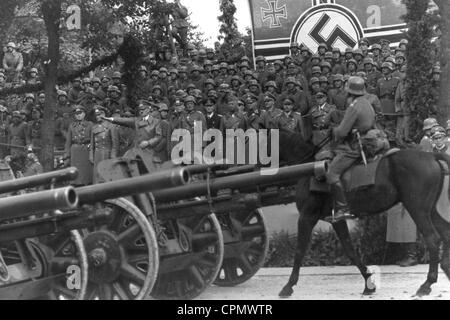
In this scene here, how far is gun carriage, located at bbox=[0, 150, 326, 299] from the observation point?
6.23 meters

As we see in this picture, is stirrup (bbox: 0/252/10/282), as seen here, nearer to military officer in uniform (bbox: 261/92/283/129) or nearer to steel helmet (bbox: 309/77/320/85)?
military officer in uniform (bbox: 261/92/283/129)

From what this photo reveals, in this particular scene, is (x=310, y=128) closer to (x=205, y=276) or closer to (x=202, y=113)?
(x=202, y=113)

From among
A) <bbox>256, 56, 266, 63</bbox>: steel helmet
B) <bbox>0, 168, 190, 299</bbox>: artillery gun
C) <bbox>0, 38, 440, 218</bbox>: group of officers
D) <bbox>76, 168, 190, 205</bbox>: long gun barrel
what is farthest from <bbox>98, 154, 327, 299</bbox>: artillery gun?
<bbox>256, 56, 266, 63</bbox>: steel helmet

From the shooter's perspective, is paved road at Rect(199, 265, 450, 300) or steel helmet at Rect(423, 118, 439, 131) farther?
steel helmet at Rect(423, 118, 439, 131)

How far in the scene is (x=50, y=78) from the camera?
12938 millimetres

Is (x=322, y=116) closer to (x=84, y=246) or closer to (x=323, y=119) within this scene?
(x=323, y=119)

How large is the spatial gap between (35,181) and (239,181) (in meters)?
2.28

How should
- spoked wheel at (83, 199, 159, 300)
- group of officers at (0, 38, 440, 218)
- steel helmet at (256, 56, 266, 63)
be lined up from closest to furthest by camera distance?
spoked wheel at (83, 199, 159, 300) < group of officers at (0, 38, 440, 218) < steel helmet at (256, 56, 266, 63)

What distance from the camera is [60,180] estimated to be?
21.8 feet

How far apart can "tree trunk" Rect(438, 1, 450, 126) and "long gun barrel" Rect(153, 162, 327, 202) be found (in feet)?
16.6

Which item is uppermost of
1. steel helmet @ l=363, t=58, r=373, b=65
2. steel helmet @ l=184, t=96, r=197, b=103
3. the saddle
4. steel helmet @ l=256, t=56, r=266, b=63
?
steel helmet @ l=256, t=56, r=266, b=63

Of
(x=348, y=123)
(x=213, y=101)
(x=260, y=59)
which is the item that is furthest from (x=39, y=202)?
(x=260, y=59)

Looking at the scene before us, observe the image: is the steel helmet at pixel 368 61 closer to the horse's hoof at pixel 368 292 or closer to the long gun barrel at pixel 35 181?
the horse's hoof at pixel 368 292
